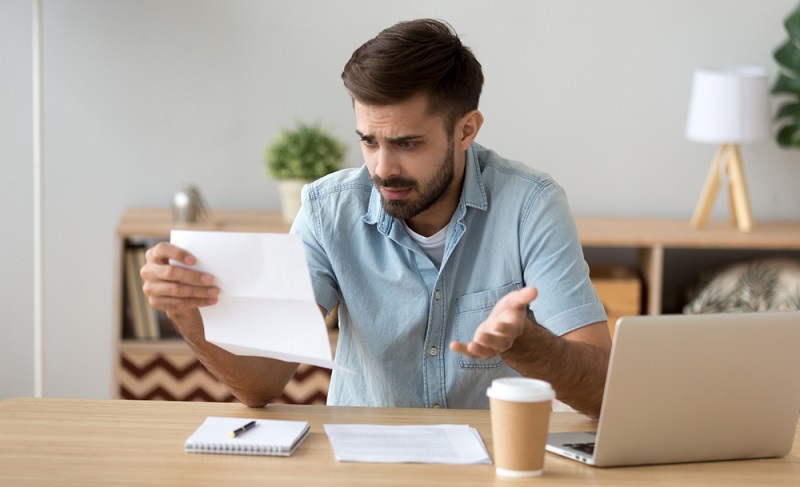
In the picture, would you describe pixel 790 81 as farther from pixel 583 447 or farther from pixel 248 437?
pixel 248 437

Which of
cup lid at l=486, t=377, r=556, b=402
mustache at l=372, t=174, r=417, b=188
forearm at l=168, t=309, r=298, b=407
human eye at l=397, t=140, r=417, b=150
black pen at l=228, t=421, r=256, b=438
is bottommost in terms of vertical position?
black pen at l=228, t=421, r=256, b=438

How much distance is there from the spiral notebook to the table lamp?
201 centimetres

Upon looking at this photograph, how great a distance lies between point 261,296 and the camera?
1.42 meters

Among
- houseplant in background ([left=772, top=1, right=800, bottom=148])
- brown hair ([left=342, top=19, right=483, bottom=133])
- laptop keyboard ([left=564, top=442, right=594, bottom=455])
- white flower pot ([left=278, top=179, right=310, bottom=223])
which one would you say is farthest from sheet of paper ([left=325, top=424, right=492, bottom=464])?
houseplant in background ([left=772, top=1, right=800, bottom=148])

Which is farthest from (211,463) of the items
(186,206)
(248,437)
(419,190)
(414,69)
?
(186,206)

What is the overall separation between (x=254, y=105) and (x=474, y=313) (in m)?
1.71

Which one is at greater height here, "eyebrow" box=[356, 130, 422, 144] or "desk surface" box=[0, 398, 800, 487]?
"eyebrow" box=[356, 130, 422, 144]

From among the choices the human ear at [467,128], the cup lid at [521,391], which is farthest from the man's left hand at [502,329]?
the human ear at [467,128]

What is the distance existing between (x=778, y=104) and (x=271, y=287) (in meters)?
2.43

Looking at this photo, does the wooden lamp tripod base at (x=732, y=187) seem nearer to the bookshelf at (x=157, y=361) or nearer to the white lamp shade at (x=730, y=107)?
the white lamp shade at (x=730, y=107)

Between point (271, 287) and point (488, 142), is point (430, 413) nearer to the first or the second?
point (271, 287)

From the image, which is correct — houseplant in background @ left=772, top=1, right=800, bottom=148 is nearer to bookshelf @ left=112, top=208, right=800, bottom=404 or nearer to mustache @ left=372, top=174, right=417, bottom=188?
bookshelf @ left=112, top=208, right=800, bottom=404

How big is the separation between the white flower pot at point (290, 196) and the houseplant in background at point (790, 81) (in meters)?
1.52

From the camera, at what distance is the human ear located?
1854mm
